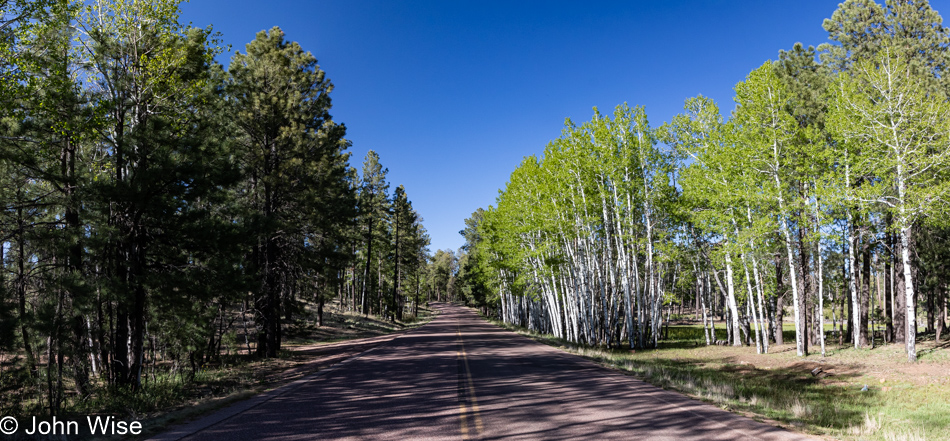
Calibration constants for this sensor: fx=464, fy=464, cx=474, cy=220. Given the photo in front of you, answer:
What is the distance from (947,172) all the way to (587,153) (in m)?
13.9

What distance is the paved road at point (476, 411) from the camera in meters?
6.83

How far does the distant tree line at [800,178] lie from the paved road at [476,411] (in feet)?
39.3

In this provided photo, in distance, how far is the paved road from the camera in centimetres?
683

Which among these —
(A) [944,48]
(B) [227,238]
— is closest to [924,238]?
(A) [944,48]

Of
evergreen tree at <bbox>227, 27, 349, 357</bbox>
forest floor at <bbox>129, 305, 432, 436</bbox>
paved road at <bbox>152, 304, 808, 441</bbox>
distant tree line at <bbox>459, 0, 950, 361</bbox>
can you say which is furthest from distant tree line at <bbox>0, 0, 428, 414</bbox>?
distant tree line at <bbox>459, 0, 950, 361</bbox>

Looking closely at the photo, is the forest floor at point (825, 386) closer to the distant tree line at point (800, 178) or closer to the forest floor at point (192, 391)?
the distant tree line at point (800, 178)

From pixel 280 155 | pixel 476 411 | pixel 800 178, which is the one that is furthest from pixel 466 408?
pixel 800 178

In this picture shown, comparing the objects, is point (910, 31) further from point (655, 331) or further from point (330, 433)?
point (330, 433)

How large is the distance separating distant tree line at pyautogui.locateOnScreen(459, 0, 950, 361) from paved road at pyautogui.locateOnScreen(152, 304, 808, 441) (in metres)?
12.0

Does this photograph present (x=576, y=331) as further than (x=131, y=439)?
Yes

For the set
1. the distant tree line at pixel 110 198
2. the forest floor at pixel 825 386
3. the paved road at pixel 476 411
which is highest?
the distant tree line at pixel 110 198

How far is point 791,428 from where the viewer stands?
7.35 m

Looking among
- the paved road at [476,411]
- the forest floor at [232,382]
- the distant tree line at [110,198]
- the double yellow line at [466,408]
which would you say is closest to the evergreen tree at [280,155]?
the forest floor at [232,382]

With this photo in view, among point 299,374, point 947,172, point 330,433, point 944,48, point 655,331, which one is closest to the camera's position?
point 330,433
